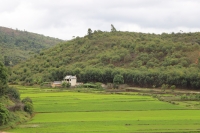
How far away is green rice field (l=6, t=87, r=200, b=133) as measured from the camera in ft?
84.7

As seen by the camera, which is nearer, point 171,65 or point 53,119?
point 53,119

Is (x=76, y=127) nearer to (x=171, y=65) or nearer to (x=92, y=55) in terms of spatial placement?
(x=171, y=65)

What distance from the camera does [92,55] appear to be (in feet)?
300

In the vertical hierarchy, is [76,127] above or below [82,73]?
below

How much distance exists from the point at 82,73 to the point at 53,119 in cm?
4591

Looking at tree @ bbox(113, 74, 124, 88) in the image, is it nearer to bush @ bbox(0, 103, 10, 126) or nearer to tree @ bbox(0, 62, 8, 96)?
tree @ bbox(0, 62, 8, 96)

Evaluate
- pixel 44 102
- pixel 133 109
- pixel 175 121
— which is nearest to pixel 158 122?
pixel 175 121

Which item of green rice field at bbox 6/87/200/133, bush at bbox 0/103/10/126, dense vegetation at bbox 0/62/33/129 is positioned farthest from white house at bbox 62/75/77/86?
bush at bbox 0/103/10/126

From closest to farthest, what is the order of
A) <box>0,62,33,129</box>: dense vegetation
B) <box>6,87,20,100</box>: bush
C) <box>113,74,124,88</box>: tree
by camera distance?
<box>0,62,33,129</box>: dense vegetation, <box>6,87,20,100</box>: bush, <box>113,74,124,88</box>: tree

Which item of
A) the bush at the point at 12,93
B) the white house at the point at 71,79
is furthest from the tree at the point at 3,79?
the white house at the point at 71,79

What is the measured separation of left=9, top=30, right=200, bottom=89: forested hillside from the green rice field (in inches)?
967

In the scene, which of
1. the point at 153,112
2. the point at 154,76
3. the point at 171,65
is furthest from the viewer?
the point at 171,65

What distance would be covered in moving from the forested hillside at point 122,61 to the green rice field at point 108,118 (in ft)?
80.6

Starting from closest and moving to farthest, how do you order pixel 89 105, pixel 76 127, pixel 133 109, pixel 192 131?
pixel 192 131
pixel 76 127
pixel 133 109
pixel 89 105
